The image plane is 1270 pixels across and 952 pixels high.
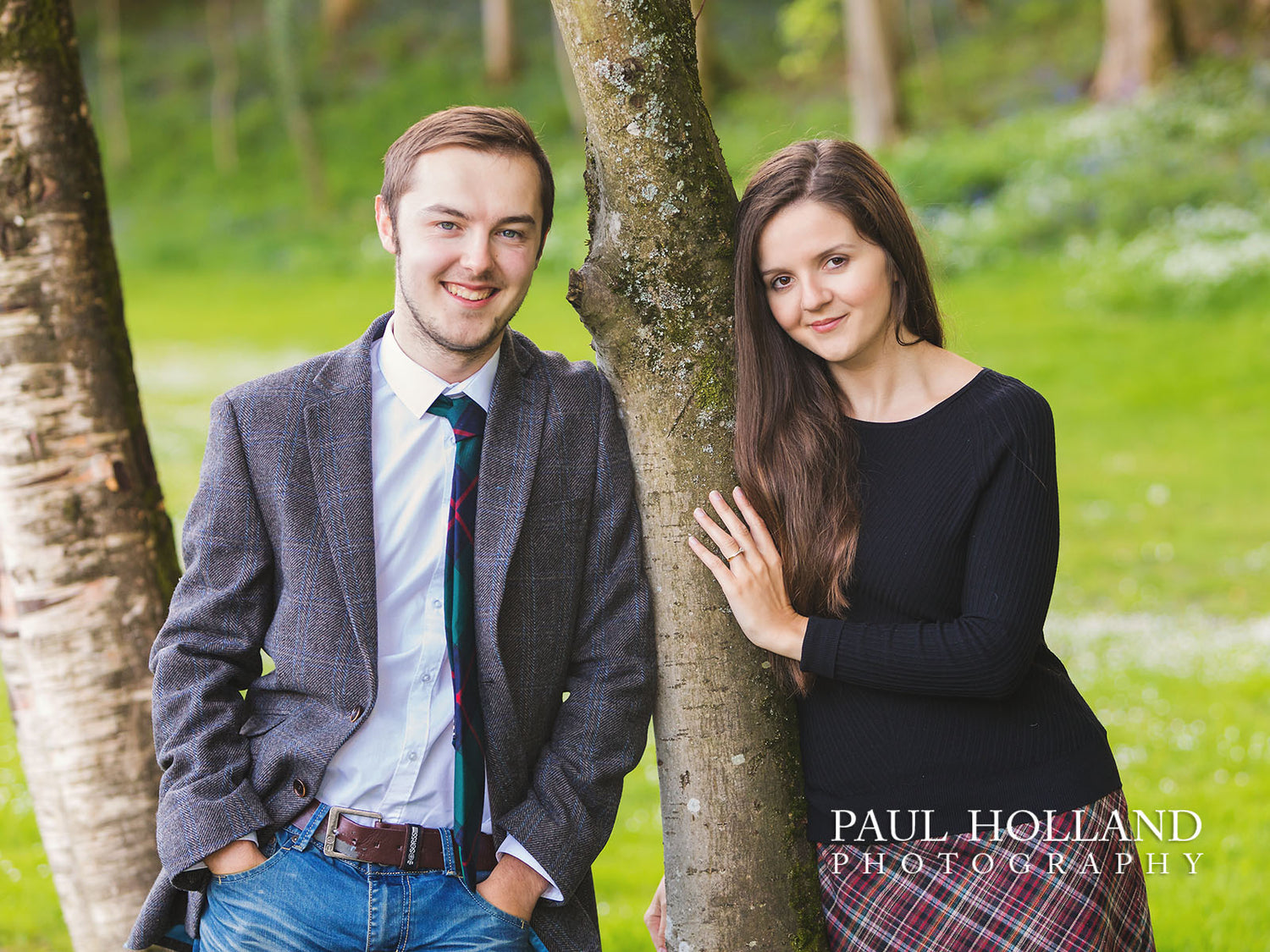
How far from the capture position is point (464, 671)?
2.42m

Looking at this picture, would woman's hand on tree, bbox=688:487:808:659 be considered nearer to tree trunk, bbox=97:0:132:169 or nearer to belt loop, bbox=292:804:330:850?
belt loop, bbox=292:804:330:850

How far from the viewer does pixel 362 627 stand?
7.84 feet

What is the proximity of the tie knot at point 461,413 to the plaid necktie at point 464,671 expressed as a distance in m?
0.08

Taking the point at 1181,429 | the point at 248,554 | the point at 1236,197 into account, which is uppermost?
the point at 1236,197

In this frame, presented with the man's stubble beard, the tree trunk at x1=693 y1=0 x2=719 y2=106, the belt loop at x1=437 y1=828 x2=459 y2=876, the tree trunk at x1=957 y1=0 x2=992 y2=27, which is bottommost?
the belt loop at x1=437 y1=828 x2=459 y2=876

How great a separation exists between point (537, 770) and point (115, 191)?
25448 mm

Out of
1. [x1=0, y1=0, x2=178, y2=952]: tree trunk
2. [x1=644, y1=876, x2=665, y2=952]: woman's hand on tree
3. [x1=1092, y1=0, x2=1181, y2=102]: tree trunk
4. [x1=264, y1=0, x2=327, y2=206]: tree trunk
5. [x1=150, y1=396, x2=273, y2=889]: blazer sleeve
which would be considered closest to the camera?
[x1=150, y1=396, x2=273, y2=889]: blazer sleeve

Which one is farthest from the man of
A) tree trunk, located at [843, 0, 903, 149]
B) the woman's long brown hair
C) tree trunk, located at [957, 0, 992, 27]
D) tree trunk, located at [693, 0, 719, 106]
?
tree trunk, located at [957, 0, 992, 27]

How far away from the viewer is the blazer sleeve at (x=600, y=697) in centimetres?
246

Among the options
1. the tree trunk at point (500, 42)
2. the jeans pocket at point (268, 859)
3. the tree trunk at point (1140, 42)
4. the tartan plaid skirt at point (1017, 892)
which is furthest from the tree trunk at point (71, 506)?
the tree trunk at point (500, 42)

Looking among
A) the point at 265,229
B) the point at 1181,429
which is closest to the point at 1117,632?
the point at 1181,429

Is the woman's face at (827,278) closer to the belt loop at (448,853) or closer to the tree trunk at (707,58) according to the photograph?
the belt loop at (448,853)

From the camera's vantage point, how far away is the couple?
2.40m

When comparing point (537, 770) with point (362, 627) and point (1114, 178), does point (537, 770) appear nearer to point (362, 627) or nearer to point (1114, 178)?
point (362, 627)
